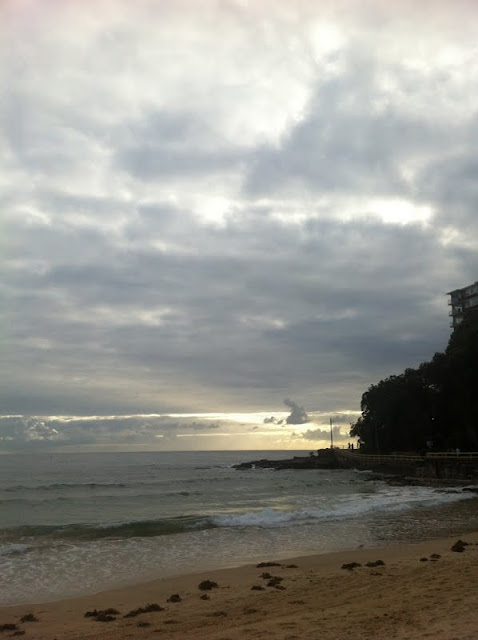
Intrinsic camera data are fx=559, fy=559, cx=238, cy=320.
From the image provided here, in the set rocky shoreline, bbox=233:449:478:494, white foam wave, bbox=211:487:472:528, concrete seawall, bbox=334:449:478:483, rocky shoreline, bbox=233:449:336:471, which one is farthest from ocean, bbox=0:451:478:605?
rocky shoreline, bbox=233:449:336:471

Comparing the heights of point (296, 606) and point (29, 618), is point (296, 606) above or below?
above

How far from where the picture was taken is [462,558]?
1532 centimetres

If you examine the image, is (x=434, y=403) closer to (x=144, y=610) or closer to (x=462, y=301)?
(x=462, y=301)

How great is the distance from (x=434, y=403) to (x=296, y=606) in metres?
73.7

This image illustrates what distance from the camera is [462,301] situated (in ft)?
353

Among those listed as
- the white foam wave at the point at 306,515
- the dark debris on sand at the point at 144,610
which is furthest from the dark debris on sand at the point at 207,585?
the white foam wave at the point at 306,515

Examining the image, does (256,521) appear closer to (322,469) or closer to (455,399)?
(455,399)

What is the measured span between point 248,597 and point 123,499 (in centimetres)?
3659

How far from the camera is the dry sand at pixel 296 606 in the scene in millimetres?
8758

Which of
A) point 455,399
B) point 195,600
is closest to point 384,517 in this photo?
point 195,600

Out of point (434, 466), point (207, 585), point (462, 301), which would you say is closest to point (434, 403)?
point (434, 466)

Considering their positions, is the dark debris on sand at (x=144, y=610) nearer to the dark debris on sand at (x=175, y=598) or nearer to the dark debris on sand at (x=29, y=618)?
the dark debris on sand at (x=175, y=598)

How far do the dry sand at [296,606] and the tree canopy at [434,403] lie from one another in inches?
2235

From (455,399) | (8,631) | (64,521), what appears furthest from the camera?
(455,399)
